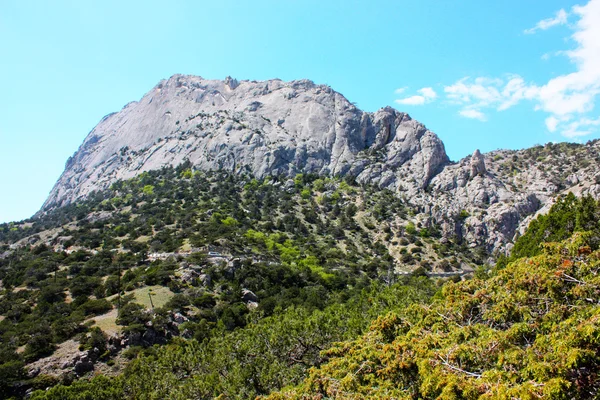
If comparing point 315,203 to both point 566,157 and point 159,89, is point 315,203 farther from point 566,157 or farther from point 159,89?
point 159,89

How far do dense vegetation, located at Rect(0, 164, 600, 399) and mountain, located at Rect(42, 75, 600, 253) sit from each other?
829 cm

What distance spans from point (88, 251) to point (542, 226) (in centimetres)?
7532

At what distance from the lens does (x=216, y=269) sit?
206 feet

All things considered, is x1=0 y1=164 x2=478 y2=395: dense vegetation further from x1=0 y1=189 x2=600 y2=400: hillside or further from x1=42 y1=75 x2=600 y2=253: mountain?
x1=42 y1=75 x2=600 y2=253: mountain

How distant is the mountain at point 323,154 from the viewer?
3777 inches

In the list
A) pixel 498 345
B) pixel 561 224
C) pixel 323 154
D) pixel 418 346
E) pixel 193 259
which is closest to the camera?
pixel 498 345

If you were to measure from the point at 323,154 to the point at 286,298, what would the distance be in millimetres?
79881

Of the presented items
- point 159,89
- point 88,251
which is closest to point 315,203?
point 88,251

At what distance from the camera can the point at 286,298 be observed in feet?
189

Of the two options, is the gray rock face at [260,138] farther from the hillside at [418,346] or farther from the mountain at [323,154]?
the hillside at [418,346]

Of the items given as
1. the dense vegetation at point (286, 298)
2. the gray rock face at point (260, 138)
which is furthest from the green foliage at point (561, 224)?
the gray rock face at point (260, 138)

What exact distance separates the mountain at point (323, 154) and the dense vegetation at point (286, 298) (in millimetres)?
8287

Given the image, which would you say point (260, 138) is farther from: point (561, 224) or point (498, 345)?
point (498, 345)

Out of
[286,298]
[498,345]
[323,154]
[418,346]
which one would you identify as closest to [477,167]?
[323,154]
